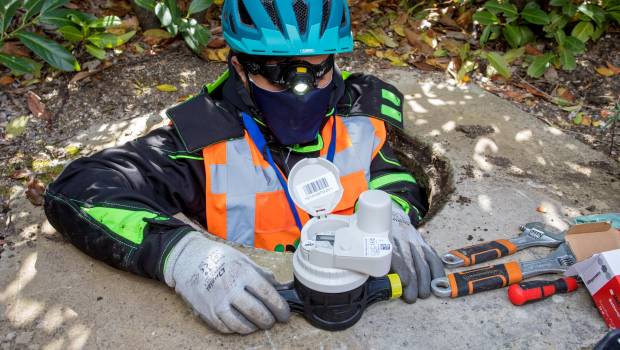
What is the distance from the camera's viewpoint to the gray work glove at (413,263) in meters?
1.95

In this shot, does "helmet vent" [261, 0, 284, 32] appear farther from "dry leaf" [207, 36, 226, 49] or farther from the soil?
"dry leaf" [207, 36, 226, 49]

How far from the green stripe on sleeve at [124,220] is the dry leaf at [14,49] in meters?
2.14

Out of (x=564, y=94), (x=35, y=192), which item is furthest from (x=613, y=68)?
(x=35, y=192)

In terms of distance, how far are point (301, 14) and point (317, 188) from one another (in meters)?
0.79

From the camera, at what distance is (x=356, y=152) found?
2.61 metres

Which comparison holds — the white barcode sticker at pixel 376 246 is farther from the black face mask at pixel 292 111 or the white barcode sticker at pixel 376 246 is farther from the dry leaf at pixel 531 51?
the dry leaf at pixel 531 51

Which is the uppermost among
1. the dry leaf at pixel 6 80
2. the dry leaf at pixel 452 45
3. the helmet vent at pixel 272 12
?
the helmet vent at pixel 272 12

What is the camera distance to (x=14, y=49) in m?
3.60

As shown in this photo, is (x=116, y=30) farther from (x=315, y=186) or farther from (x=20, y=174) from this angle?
(x=315, y=186)

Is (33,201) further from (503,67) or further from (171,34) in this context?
(503,67)

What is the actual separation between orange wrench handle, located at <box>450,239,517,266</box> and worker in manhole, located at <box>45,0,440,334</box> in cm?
12

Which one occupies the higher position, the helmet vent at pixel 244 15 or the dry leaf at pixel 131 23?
the helmet vent at pixel 244 15

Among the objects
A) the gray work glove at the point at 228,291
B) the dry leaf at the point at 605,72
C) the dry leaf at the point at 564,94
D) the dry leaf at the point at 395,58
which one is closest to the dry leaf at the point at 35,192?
the gray work glove at the point at 228,291

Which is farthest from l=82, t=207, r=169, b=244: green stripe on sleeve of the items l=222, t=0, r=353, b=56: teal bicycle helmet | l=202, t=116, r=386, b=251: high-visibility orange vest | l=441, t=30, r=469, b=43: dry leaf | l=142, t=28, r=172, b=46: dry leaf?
l=441, t=30, r=469, b=43: dry leaf
